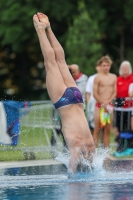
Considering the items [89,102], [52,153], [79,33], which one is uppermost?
[79,33]

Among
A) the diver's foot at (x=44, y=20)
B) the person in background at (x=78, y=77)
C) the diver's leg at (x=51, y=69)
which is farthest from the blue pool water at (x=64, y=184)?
the person in background at (x=78, y=77)

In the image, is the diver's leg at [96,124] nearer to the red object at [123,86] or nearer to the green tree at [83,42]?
the red object at [123,86]

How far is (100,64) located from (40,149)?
2210mm

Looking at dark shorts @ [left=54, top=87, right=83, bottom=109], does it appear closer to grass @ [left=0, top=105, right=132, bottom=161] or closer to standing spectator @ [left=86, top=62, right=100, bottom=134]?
grass @ [left=0, top=105, right=132, bottom=161]

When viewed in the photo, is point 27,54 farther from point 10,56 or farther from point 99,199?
point 99,199

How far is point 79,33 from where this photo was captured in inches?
1088

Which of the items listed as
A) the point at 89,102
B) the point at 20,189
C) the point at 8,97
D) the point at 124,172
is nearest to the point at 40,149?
the point at 89,102

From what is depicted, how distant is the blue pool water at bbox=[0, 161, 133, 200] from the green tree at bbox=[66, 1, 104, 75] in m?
16.1

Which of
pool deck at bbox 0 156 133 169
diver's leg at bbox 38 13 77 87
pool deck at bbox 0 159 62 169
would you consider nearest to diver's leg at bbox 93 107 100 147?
pool deck at bbox 0 156 133 169

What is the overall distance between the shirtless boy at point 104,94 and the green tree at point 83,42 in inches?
492

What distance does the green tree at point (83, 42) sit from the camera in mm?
27219

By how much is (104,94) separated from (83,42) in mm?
13329

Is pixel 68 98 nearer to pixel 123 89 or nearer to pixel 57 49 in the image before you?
pixel 57 49

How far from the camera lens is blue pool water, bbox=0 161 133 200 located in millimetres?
8258
